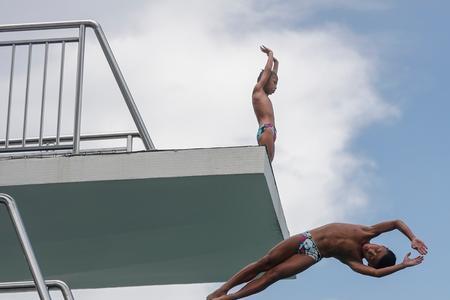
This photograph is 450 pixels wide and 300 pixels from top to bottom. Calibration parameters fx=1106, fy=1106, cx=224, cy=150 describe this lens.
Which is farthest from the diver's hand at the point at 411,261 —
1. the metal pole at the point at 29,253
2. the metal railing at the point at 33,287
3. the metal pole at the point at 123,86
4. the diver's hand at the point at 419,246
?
the metal pole at the point at 123,86

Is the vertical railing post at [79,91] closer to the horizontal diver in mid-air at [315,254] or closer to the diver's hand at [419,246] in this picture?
the horizontal diver in mid-air at [315,254]

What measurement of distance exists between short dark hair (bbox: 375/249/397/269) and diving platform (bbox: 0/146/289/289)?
76.1 inches

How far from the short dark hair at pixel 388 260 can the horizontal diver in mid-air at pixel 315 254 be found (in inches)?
1.3

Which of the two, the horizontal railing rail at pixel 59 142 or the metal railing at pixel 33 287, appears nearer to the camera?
the metal railing at pixel 33 287

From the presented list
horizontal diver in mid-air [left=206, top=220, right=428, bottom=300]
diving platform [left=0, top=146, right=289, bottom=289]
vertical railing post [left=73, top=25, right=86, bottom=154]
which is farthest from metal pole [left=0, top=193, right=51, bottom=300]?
vertical railing post [left=73, top=25, right=86, bottom=154]

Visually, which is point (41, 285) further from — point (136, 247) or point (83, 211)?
point (136, 247)

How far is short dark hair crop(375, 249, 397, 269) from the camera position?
8953mm

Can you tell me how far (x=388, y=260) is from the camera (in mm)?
8961

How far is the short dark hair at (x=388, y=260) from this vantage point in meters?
8.95

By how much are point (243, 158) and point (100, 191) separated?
1477 millimetres

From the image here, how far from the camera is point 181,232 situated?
11.8 meters

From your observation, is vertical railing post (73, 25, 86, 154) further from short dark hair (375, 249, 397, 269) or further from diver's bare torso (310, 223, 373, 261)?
short dark hair (375, 249, 397, 269)

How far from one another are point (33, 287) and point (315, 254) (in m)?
2.60

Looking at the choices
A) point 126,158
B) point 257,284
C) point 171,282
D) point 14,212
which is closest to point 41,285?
point 14,212
